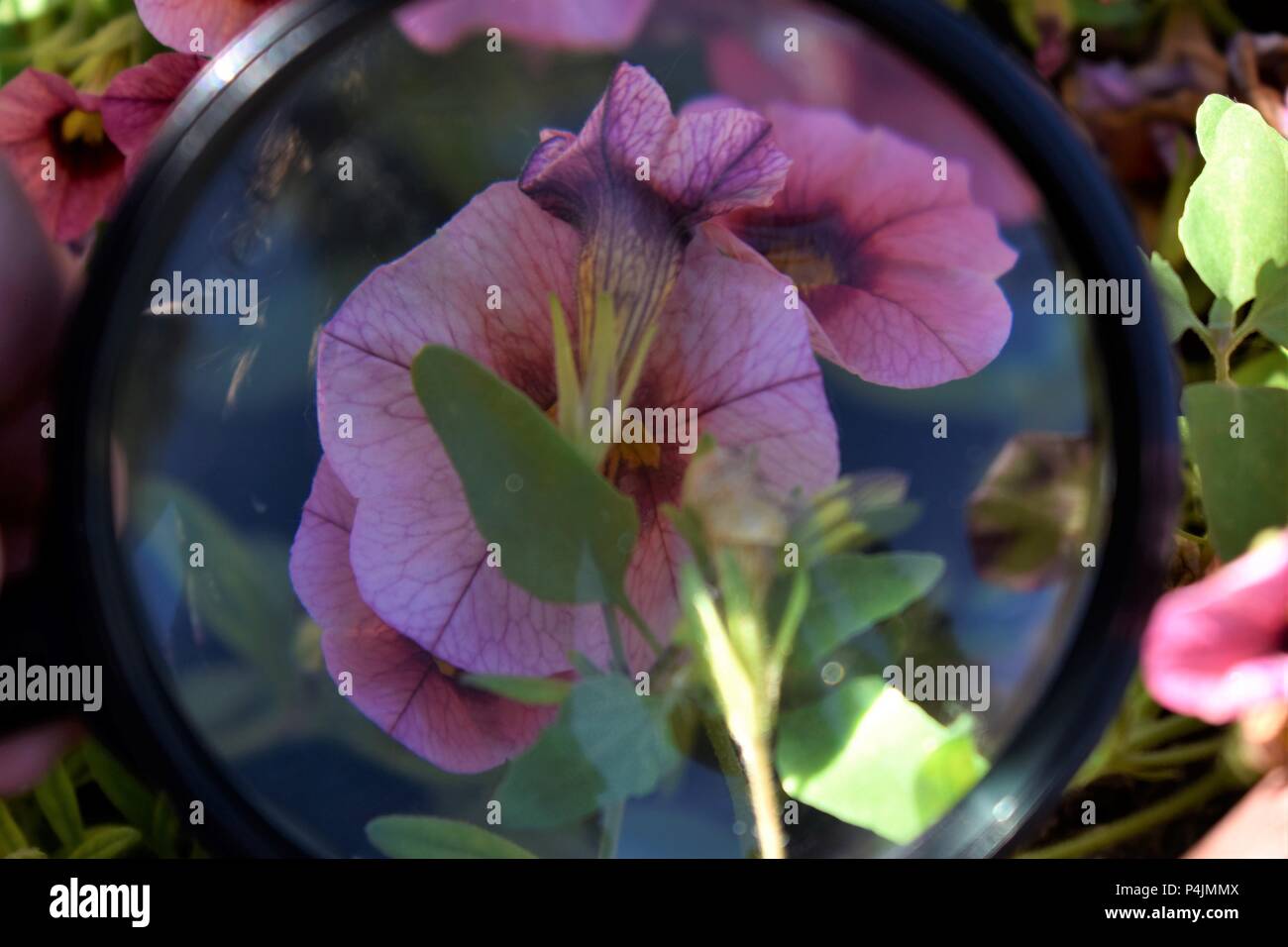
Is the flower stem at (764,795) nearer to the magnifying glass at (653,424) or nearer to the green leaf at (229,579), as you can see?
the magnifying glass at (653,424)

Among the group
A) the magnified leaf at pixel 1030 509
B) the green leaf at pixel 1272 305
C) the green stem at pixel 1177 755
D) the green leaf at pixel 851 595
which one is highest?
the green leaf at pixel 1272 305

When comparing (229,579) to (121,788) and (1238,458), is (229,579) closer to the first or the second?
(121,788)

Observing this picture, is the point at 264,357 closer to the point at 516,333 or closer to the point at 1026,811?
the point at 516,333

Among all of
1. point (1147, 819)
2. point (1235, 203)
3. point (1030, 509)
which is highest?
point (1235, 203)

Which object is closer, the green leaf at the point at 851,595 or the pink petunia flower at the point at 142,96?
the green leaf at the point at 851,595

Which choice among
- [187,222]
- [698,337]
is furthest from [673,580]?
[187,222]

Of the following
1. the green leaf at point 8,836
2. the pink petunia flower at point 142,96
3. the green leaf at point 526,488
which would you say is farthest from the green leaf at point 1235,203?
the green leaf at point 8,836

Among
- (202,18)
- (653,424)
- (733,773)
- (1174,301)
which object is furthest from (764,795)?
(202,18)
